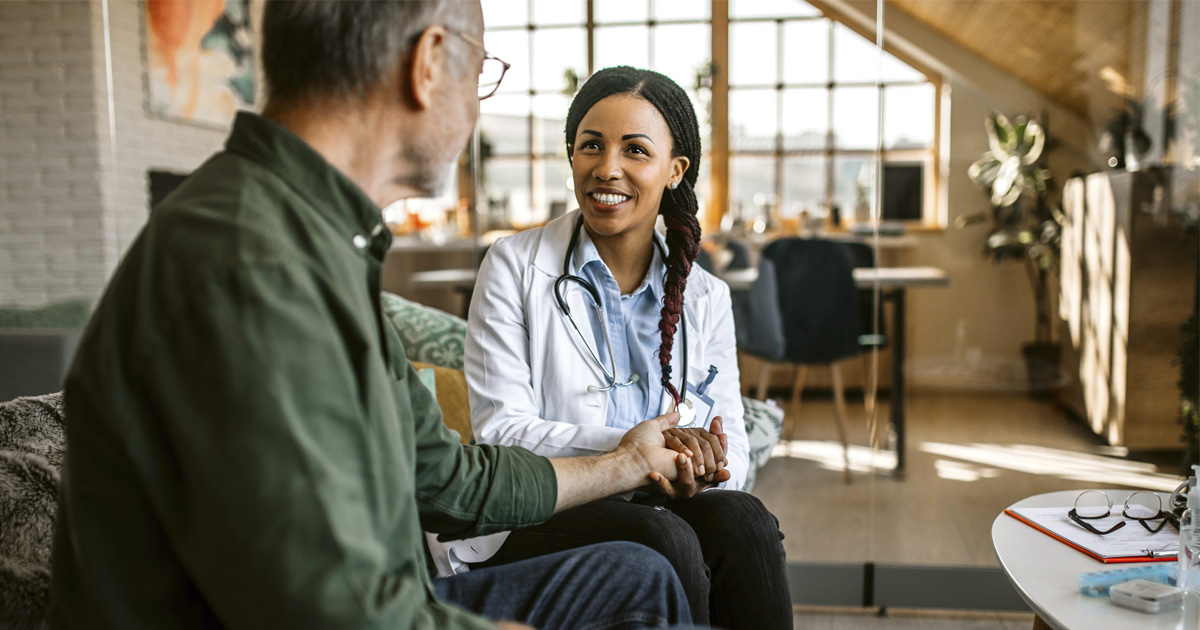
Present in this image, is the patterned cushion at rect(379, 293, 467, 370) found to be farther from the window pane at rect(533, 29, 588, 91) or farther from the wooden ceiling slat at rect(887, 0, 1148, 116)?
the wooden ceiling slat at rect(887, 0, 1148, 116)

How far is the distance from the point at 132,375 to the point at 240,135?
9.6 inches

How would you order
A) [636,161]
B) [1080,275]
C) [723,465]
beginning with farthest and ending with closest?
[1080,275], [636,161], [723,465]

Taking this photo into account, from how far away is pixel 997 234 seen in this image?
2590mm

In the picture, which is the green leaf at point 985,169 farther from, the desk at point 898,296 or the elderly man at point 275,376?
the elderly man at point 275,376

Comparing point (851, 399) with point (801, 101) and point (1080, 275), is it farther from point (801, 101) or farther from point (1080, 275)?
point (801, 101)

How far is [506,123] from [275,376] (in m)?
2.38

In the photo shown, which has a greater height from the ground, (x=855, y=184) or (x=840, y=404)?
(x=855, y=184)

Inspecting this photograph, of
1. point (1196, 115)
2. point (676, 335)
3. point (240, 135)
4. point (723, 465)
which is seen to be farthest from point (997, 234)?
point (240, 135)

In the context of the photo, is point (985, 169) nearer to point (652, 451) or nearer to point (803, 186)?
point (803, 186)

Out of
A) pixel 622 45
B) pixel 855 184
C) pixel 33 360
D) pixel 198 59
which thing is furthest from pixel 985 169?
pixel 198 59

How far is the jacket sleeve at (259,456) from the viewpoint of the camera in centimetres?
64

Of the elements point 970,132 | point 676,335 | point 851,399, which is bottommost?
point 851,399

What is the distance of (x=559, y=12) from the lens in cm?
268

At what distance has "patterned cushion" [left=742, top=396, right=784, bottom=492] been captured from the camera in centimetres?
216
